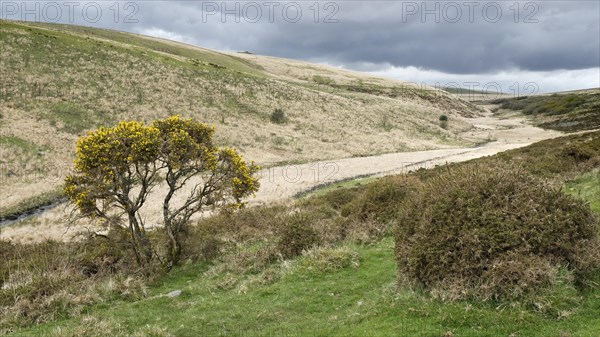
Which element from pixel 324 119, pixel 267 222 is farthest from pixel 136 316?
pixel 324 119

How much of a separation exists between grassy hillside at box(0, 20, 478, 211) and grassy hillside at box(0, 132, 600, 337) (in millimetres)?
23064

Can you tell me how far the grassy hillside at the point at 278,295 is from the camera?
9.55 meters

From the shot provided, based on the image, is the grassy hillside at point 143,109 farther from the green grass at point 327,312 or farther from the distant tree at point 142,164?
the green grass at point 327,312

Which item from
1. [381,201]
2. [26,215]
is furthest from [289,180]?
[381,201]

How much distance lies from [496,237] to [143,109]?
58.4 meters

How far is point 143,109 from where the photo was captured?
62.1 m

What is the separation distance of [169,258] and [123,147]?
192 inches

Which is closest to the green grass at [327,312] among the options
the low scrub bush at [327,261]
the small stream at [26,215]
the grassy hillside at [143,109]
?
the low scrub bush at [327,261]

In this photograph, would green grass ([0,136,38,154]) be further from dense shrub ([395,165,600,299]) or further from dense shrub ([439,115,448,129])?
dense shrub ([439,115,448,129])

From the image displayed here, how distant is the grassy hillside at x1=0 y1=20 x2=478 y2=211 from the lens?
4522 centimetres

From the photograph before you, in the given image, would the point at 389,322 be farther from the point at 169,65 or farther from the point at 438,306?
the point at 169,65

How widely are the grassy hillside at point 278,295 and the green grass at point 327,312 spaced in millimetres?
30

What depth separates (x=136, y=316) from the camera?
42.9ft

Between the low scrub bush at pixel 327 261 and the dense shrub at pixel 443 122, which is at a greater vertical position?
the dense shrub at pixel 443 122
